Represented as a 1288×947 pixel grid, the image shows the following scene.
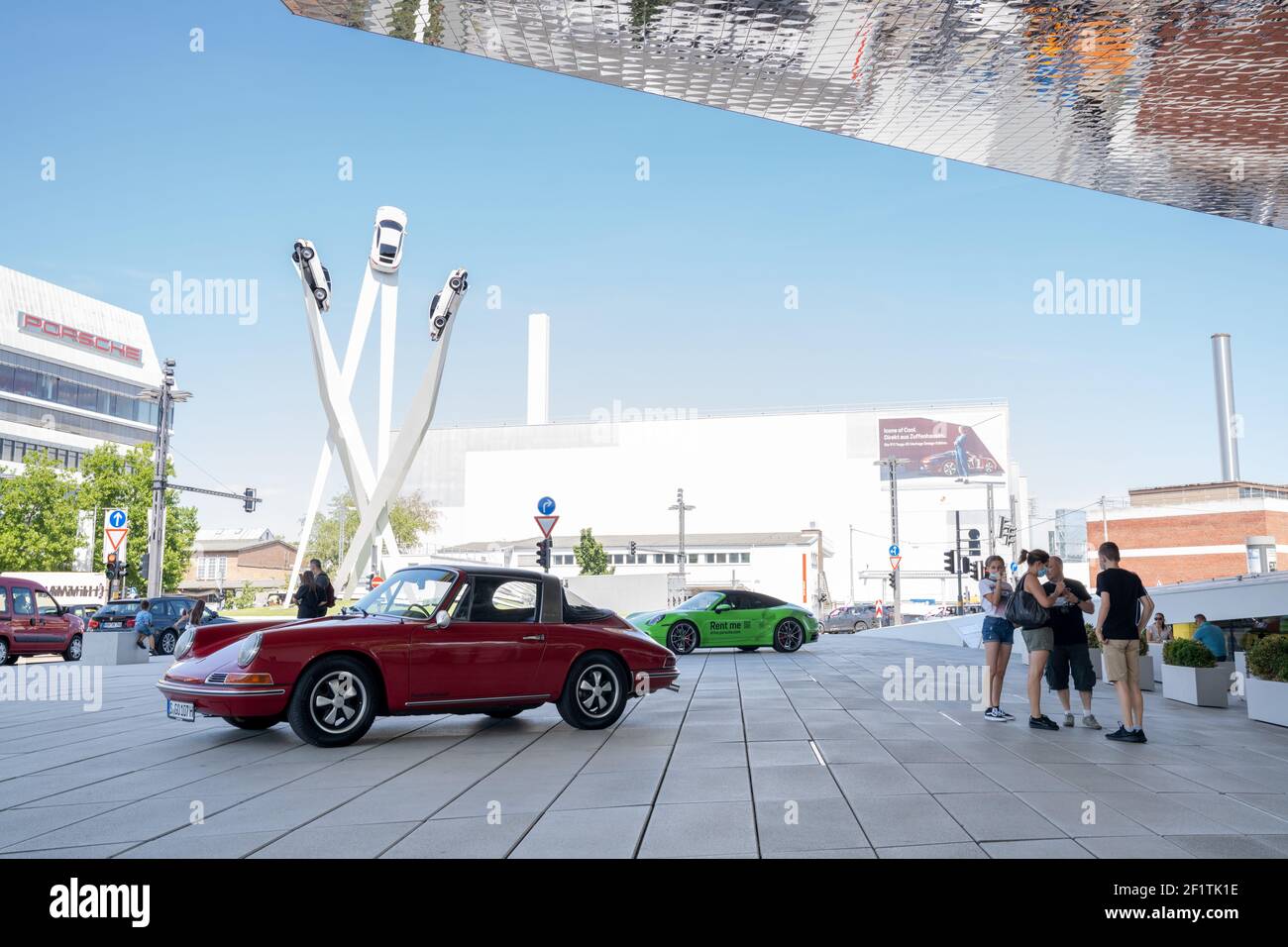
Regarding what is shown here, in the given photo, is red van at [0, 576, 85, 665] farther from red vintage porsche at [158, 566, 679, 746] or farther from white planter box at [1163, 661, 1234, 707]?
white planter box at [1163, 661, 1234, 707]

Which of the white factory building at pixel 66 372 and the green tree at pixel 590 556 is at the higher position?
the white factory building at pixel 66 372

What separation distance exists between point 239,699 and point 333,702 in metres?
0.76

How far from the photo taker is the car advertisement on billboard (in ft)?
342

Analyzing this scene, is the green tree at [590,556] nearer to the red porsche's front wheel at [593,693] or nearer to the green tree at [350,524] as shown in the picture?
the green tree at [350,524]

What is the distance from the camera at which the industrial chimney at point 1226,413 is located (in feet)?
266

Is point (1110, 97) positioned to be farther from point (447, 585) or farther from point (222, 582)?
point (222, 582)

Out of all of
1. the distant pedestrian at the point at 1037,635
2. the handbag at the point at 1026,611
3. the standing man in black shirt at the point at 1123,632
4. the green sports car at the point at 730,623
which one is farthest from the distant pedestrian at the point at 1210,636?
the green sports car at the point at 730,623

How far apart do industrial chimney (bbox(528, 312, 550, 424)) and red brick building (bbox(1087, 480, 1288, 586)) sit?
68.7 meters

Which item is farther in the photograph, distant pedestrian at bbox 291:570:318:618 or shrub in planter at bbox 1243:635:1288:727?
distant pedestrian at bbox 291:570:318:618

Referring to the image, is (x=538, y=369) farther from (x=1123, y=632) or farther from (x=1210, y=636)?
(x=1123, y=632)

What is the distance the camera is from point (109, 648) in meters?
21.9

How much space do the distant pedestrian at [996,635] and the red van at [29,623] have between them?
19615mm

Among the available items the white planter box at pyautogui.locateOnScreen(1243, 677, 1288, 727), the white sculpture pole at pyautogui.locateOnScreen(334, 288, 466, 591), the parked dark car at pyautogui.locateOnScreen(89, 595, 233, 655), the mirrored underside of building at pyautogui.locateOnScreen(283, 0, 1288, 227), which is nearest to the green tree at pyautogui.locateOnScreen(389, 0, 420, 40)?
the mirrored underside of building at pyautogui.locateOnScreen(283, 0, 1288, 227)

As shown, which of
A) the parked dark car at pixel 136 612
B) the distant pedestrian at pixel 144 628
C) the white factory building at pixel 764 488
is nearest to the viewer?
the distant pedestrian at pixel 144 628
